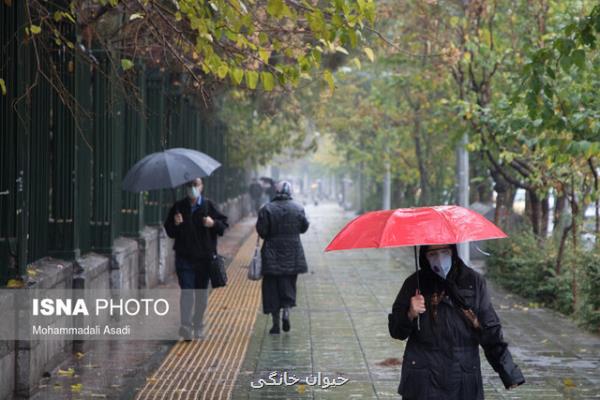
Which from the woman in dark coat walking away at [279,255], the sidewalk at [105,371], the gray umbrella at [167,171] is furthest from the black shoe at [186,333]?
the gray umbrella at [167,171]

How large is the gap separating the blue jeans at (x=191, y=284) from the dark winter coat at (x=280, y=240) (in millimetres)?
915

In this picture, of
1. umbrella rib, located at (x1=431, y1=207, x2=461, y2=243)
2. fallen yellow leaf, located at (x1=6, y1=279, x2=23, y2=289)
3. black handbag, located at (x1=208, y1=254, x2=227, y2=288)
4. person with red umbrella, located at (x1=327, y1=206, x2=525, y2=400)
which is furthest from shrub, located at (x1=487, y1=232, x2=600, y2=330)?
umbrella rib, located at (x1=431, y1=207, x2=461, y2=243)

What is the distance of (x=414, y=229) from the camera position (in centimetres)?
580

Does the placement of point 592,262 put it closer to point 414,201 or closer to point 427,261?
point 427,261

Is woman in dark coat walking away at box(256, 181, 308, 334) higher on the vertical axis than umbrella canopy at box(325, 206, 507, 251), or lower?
lower

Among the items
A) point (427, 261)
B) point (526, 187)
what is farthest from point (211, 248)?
point (526, 187)

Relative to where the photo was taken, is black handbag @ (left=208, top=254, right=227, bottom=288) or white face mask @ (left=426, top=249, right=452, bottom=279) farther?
black handbag @ (left=208, top=254, right=227, bottom=288)

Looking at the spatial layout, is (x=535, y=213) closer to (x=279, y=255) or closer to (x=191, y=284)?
(x=279, y=255)

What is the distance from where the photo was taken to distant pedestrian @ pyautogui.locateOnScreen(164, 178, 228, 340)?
12.3 m

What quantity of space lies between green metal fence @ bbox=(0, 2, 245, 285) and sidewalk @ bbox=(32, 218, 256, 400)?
1063 millimetres

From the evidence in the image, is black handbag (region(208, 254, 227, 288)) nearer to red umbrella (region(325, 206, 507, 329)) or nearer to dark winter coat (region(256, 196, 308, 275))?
dark winter coat (region(256, 196, 308, 275))

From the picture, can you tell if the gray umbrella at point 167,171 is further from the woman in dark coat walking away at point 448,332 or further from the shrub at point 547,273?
the woman in dark coat walking away at point 448,332

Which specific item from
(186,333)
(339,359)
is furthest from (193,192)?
(339,359)

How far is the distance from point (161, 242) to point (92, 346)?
6960 millimetres
